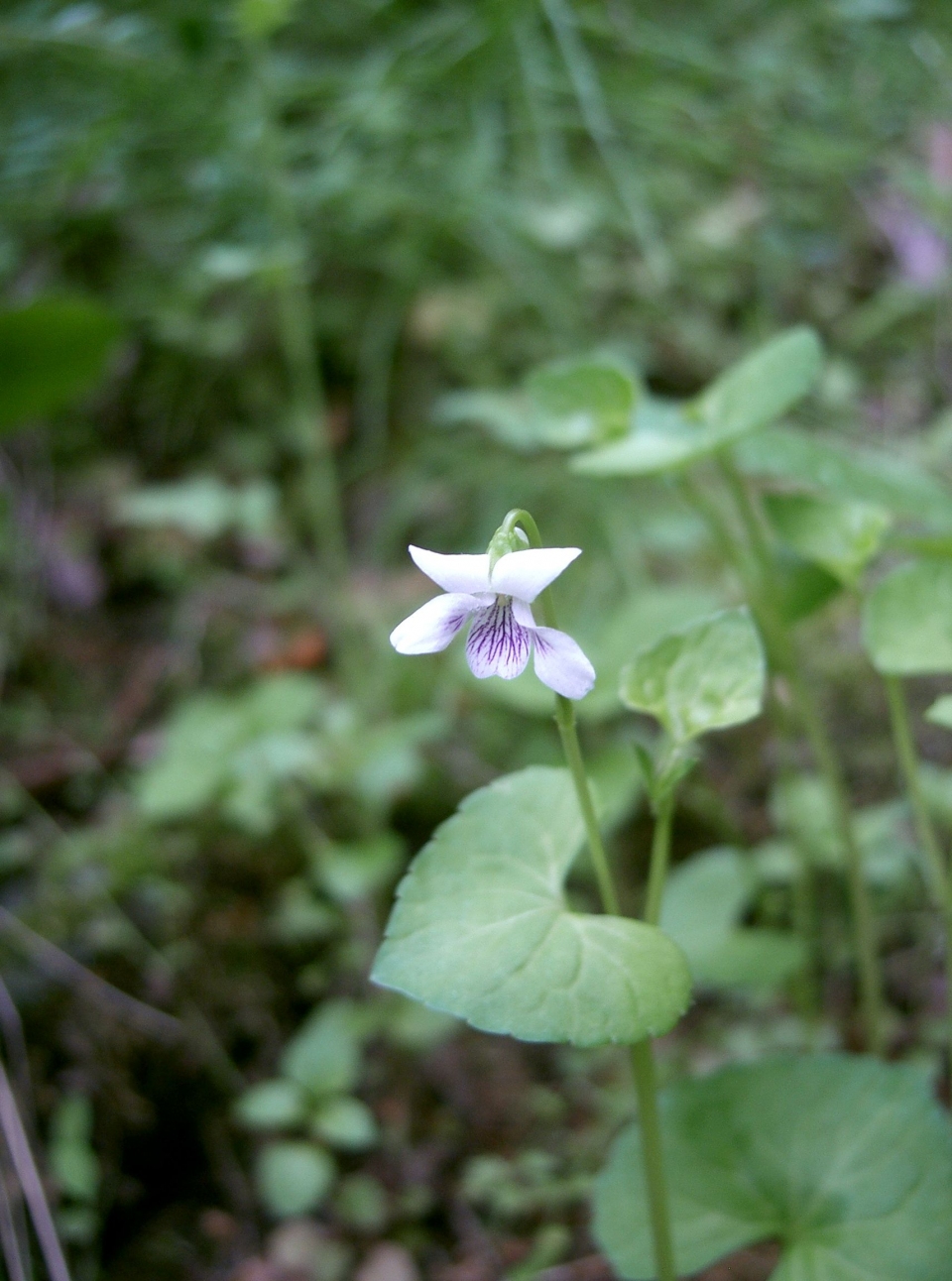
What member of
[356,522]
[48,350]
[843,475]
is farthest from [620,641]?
[48,350]

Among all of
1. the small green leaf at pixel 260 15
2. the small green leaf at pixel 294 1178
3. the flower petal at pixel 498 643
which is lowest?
the small green leaf at pixel 294 1178

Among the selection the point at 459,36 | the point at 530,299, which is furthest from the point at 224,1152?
the point at 459,36

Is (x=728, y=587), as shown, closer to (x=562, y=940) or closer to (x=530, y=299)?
(x=530, y=299)

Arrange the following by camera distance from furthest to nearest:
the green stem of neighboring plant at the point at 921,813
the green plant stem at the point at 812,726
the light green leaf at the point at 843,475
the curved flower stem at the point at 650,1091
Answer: the light green leaf at the point at 843,475 → the green plant stem at the point at 812,726 → the green stem of neighboring plant at the point at 921,813 → the curved flower stem at the point at 650,1091

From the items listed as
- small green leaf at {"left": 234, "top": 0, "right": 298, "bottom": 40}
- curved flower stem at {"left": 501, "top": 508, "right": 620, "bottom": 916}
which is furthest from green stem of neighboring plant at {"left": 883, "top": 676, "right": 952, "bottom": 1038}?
small green leaf at {"left": 234, "top": 0, "right": 298, "bottom": 40}

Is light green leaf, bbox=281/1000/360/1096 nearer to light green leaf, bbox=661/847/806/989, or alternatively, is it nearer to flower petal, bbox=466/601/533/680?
light green leaf, bbox=661/847/806/989

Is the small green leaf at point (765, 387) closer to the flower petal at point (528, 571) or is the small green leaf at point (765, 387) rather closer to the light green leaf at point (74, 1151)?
the flower petal at point (528, 571)

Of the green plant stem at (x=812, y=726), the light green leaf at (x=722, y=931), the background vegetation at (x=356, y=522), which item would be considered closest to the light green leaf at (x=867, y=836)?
the background vegetation at (x=356, y=522)

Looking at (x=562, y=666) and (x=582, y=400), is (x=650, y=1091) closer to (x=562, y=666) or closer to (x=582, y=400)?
(x=562, y=666)
